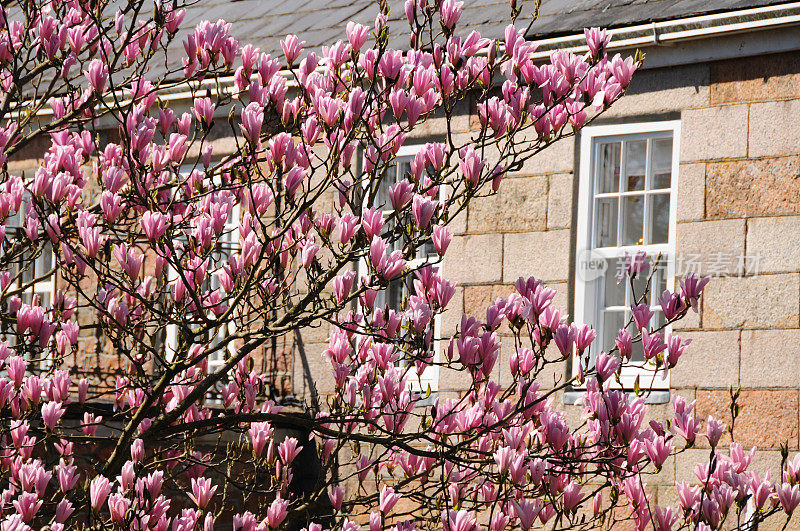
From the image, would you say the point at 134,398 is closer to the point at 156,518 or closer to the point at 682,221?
the point at 156,518

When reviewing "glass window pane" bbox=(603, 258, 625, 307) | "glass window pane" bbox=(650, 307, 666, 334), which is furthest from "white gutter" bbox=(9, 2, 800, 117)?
"glass window pane" bbox=(650, 307, 666, 334)

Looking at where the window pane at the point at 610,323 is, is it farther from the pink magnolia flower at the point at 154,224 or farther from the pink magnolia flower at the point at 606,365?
the pink magnolia flower at the point at 154,224

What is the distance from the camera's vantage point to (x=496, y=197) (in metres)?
9.18

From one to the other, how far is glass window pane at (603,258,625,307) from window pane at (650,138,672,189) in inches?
26.3

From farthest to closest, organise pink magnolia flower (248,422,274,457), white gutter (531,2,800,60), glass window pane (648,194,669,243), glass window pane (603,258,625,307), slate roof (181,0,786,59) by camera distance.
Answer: glass window pane (603,258,625,307), glass window pane (648,194,669,243), slate roof (181,0,786,59), white gutter (531,2,800,60), pink magnolia flower (248,422,274,457)

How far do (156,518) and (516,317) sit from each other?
169 centimetres

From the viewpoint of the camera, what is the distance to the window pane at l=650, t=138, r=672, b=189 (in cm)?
865

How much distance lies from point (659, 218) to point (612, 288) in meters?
0.63

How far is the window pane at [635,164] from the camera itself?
28.7ft

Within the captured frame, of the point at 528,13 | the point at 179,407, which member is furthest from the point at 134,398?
the point at 528,13

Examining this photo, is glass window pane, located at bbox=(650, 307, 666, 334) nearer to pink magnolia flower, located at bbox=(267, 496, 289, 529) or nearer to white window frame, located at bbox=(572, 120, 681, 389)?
white window frame, located at bbox=(572, 120, 681, 389)

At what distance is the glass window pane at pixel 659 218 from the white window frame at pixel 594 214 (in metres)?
0.06

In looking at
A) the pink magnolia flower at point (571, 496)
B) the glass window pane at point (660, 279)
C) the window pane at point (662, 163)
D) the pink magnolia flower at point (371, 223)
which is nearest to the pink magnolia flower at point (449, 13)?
the pink magnolia flower at point (371, 223)

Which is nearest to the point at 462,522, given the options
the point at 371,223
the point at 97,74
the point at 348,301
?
the point at 348,301
